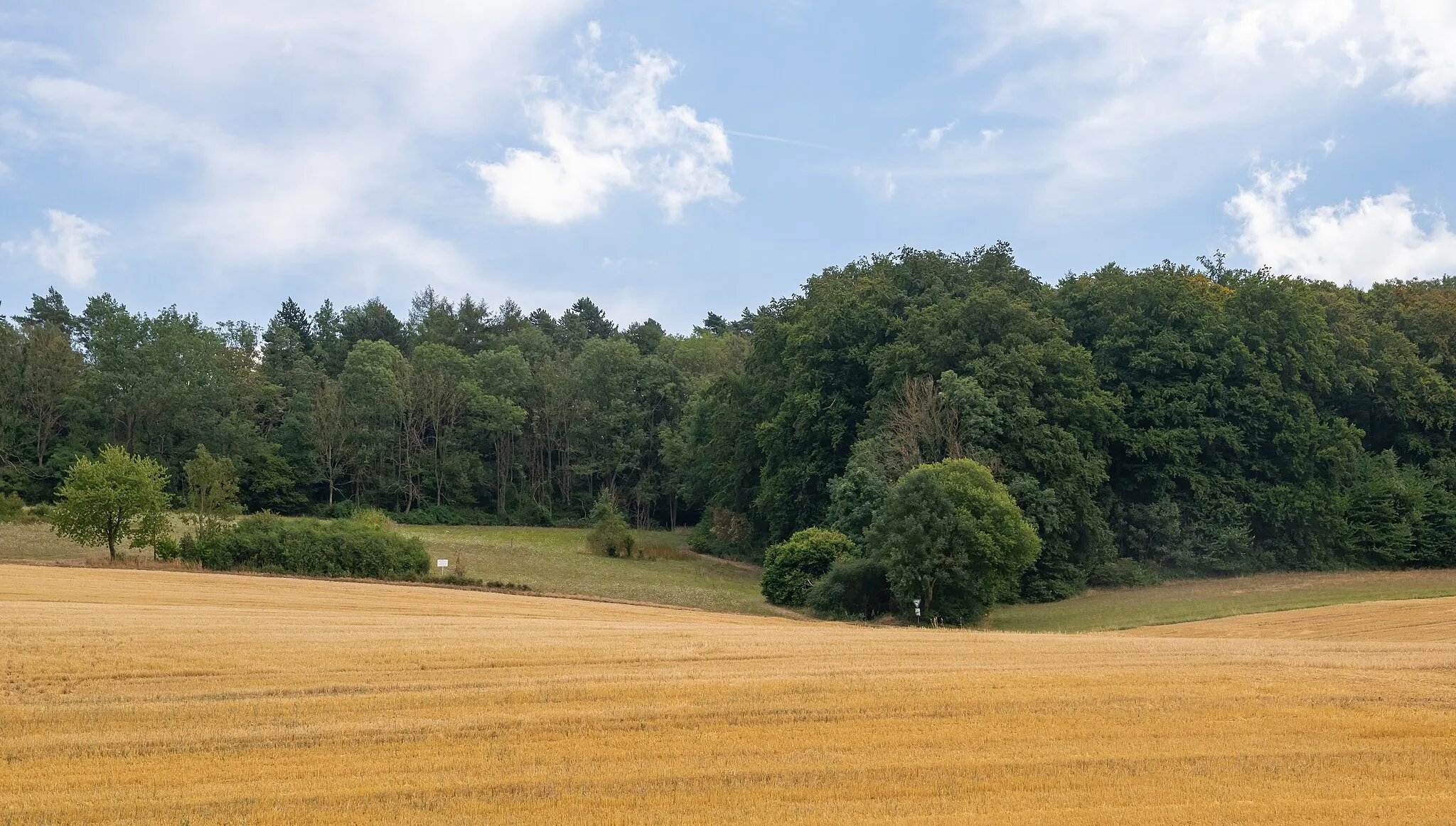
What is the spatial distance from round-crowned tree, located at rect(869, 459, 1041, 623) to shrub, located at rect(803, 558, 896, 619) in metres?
1.02

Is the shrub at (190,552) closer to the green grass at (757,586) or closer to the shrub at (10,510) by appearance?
the green grass at (757,586)

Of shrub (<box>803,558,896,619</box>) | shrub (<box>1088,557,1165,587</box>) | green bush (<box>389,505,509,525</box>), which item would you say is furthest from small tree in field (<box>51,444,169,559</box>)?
shrub (<box>1088,557,1165,587</box>)

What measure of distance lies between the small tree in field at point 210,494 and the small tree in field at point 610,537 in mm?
21390

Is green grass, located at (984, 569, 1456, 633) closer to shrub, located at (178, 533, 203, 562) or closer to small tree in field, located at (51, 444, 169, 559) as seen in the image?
shrub, located at (178, 533, 203, 562)

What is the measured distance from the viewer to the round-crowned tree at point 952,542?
132ft

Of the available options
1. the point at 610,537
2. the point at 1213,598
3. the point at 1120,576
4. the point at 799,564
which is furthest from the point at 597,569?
the point at 1213,598

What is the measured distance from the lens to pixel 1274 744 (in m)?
13.9

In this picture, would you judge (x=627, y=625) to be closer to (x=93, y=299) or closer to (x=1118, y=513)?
(x=1118, y=513)

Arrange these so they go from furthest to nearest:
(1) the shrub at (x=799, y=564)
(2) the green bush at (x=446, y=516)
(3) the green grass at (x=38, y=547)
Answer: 1. (2) the green bush at (x=446, y=516)
2. (3) the green grass at (x=38, y=547)
3. (1) the shrub at (x=799, y=564)

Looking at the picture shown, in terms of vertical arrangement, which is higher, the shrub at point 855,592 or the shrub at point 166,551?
the shrub at point 166,551

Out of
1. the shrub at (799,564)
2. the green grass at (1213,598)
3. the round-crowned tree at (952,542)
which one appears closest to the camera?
the round-crowned tree at (952,542)

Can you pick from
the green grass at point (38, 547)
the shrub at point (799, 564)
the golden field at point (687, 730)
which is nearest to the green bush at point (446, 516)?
the green grass at point (38, 547)

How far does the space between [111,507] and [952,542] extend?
33.6 metres

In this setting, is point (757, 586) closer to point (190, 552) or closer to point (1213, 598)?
point (1213, 598)
